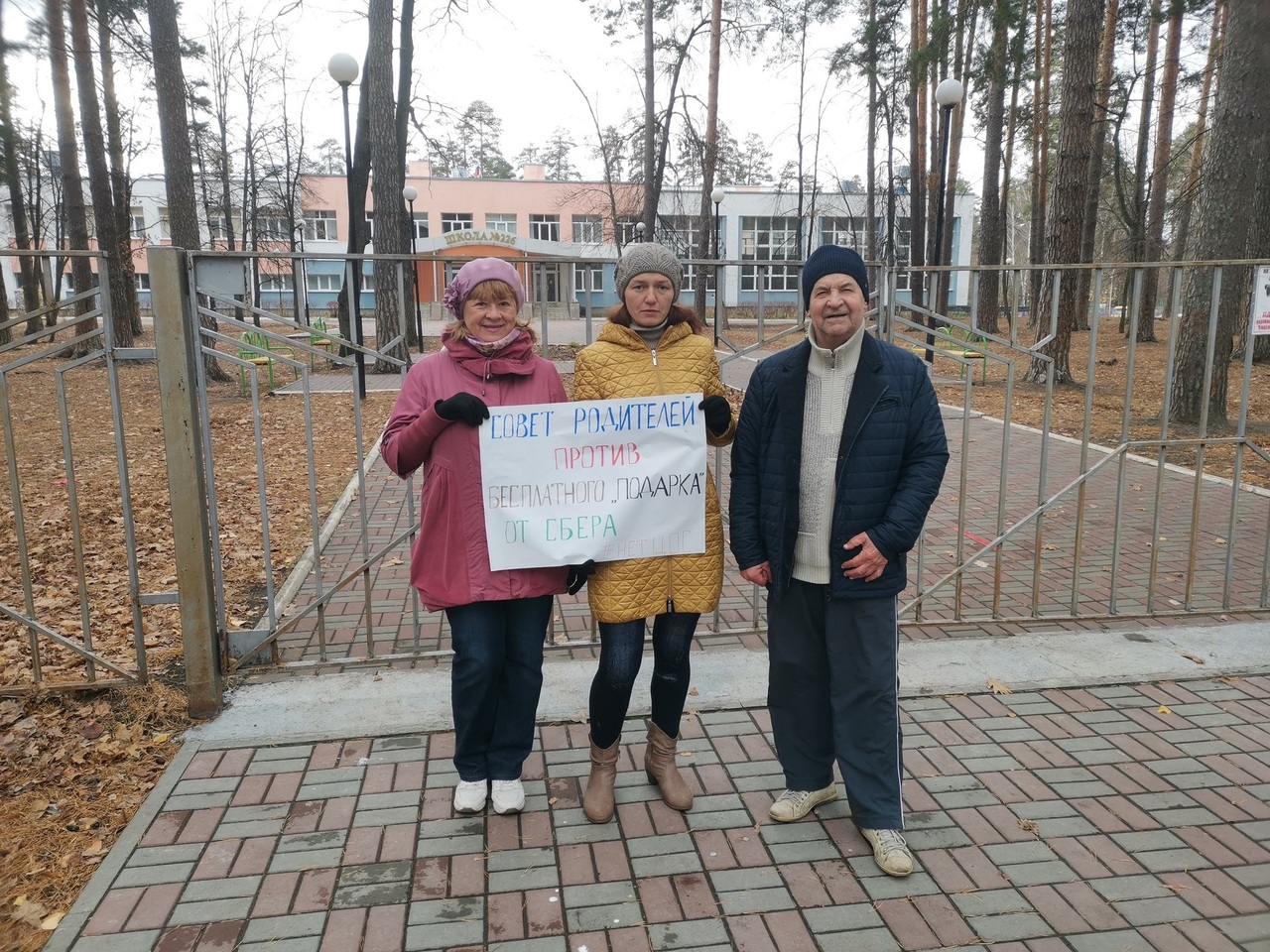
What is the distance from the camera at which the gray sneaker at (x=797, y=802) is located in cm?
331

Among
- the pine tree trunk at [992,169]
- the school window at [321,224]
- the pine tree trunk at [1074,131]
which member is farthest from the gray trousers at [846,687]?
the school window at [321,224]

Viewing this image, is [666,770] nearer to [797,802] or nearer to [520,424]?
[797,802]

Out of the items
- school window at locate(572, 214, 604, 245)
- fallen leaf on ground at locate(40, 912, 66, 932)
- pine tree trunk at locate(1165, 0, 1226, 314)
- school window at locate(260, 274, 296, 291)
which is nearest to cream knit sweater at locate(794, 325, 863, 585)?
school window at locate(260, 274, 296, 291)

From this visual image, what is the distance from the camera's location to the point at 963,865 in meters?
3.06

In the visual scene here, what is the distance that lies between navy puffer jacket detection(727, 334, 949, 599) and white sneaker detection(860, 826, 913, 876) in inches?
31.6

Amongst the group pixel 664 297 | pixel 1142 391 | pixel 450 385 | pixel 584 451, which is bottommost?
pixel 1142 391

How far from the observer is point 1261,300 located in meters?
4.79

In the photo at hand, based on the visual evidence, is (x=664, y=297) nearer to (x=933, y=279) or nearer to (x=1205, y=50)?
(x=933, y=279)

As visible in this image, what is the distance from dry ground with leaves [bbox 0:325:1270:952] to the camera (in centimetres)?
322

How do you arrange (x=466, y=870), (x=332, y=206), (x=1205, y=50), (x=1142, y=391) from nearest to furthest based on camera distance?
(x=466, y=870)
(x=1142, y=391)
(x=1205, y=50)
(x=332, y=206)

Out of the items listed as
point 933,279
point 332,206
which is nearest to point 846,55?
point 933,279

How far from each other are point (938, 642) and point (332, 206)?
58567 millimetres

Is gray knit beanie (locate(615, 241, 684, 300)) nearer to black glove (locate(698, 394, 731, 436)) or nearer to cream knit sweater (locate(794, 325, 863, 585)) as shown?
black glove (locate(698, 394, 731, 436))

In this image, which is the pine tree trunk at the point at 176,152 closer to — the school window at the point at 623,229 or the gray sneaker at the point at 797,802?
the gray sneaker at the point at 797,802
